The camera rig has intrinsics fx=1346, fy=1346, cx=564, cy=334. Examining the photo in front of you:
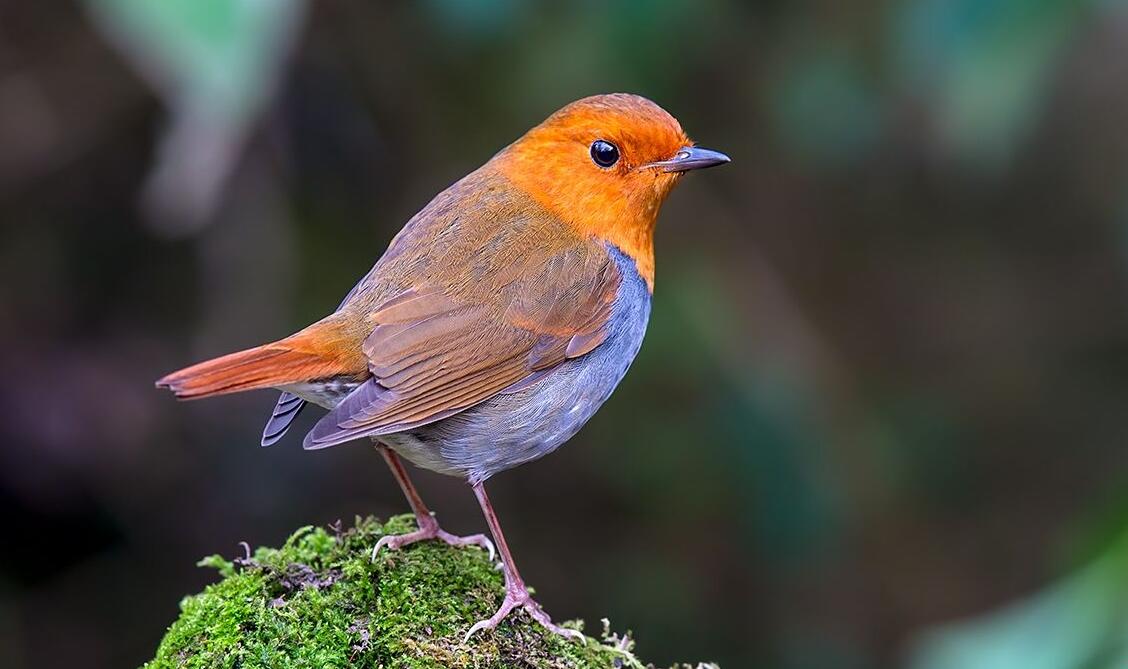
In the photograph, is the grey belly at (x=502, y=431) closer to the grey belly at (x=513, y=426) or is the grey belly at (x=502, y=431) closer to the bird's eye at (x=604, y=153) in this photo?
the grey belly at (x=513, y=426)

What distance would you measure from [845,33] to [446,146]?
1778mm

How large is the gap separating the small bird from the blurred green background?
0.47 meters

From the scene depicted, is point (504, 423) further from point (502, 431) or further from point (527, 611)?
point (527, 611)

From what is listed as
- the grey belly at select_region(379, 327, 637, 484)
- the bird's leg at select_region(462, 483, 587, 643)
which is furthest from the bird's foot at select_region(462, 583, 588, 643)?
the grey belly at select_region(379, 327, 637, 484)

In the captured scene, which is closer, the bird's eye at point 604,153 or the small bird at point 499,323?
the small bird at point 499,323

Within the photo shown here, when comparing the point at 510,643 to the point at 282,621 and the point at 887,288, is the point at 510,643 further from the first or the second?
the point at 887,288

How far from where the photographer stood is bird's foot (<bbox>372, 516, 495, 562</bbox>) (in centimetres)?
300

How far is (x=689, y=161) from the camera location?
363 centimetres

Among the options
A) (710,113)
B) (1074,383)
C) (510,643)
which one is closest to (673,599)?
(710,113)

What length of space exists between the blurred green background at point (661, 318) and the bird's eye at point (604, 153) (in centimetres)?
43

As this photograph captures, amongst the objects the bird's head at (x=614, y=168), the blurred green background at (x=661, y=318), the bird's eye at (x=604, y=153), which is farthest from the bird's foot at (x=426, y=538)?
the blurred green background at (x=661, y=318)

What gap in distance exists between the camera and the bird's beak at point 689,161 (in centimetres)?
360

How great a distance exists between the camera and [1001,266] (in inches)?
284

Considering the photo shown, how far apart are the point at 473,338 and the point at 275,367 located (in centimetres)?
54
